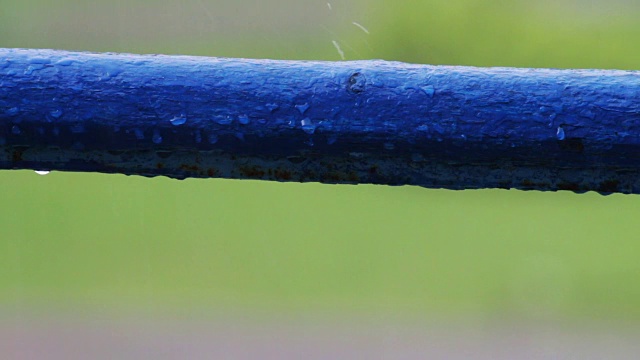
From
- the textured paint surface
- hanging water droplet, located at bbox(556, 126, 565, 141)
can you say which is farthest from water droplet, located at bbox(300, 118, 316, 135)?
hanging water droplet, located at bbox(556, 126, 565, 141)

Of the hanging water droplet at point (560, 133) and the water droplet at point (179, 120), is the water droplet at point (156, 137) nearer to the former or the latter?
the water droplet at point (179, 120)

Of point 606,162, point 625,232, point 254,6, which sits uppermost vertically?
point 254,6

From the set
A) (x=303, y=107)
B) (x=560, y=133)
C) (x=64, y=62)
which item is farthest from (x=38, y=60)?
(x=560, y=133)

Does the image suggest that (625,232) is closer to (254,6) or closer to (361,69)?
(254,6)

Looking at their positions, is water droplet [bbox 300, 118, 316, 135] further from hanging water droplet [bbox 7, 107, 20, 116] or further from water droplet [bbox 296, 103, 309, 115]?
hanging water droplet [bbox 7, 107, 20, 116]

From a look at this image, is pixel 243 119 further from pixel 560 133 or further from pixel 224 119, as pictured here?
pixel 560 133

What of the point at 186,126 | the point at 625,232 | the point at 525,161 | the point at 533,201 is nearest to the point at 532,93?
the point at 525,161

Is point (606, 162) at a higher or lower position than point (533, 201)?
lower

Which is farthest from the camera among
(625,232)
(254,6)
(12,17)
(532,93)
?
(254,6)
